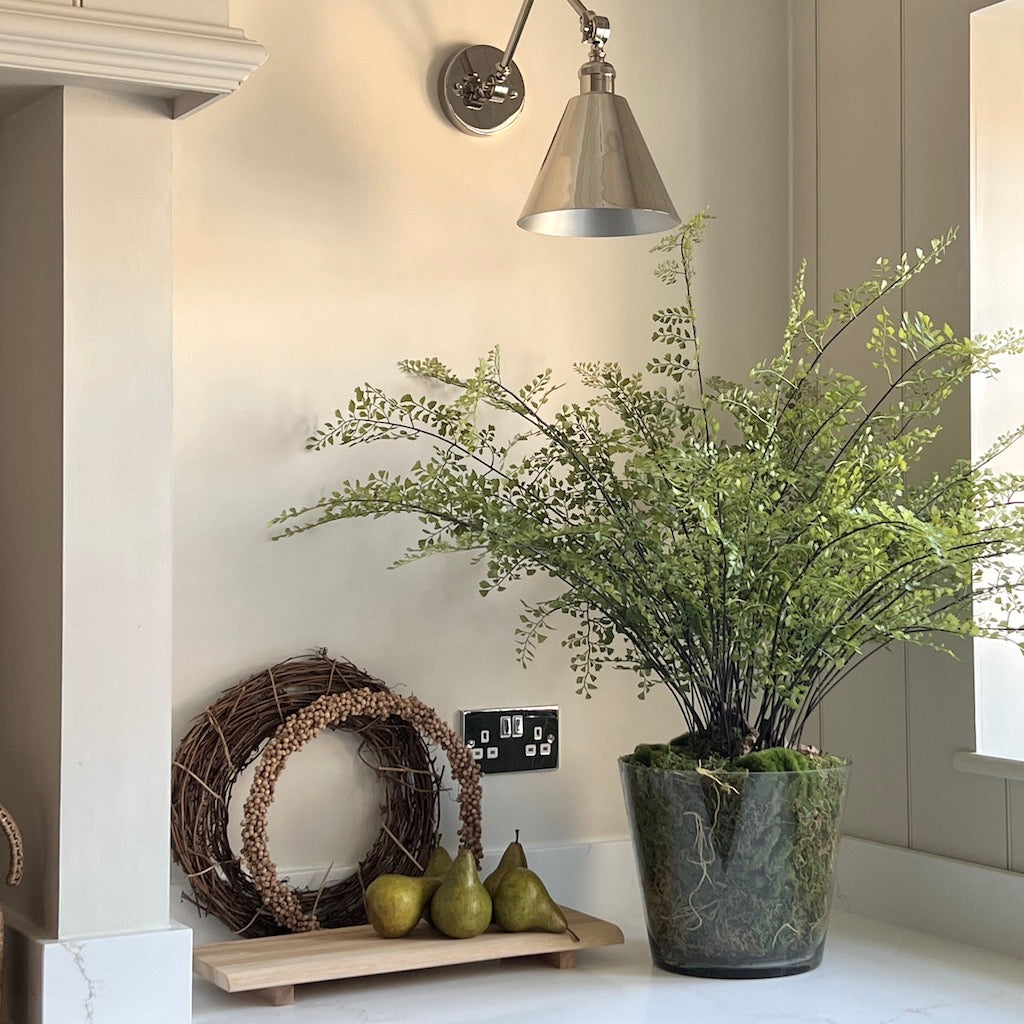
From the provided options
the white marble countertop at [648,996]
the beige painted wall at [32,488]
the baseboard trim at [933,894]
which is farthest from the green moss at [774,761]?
the beige painted wall at [32,488]

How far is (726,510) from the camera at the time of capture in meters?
1.43

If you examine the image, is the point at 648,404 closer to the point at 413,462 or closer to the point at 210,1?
the point at 413,462

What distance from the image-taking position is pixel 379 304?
172cm

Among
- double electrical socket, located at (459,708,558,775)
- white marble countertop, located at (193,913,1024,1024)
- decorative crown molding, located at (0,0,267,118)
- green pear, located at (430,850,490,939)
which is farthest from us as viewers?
double electrical socket, located at (459,708,558,775)

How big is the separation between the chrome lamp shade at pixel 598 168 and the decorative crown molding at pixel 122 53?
40 centimetres

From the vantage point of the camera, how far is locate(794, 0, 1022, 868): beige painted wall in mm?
1691

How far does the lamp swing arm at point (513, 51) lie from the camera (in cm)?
158

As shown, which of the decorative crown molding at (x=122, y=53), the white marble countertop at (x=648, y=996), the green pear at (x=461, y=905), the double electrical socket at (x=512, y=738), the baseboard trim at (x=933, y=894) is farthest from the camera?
the double electrical socket at (x=512, y=738)

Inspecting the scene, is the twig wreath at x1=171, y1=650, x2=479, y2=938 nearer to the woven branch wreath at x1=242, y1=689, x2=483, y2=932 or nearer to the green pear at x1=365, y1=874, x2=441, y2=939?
the woven branch wreath at x1=242, y1=689, x2=483, y2=932

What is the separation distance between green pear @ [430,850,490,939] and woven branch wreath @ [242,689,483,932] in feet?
0.42

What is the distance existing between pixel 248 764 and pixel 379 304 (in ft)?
1.91

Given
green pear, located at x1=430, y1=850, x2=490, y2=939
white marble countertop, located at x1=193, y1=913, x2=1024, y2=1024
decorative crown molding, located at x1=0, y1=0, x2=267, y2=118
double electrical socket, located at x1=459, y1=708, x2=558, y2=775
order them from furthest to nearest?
double electrical socket, located at x1=459, y1=708, x2=558, y2=775 → green pear, located at x1=430, y1=850, x2=490, y2=939 → white marble countertop, located at x1=193, y1=913, x2=1024, y2=1024 → decorative crown molding, located at x1=0, y1=0, x2=267, y2=118

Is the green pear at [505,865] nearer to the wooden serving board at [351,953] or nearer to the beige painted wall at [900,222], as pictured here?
the wooden serving board at [351,953]

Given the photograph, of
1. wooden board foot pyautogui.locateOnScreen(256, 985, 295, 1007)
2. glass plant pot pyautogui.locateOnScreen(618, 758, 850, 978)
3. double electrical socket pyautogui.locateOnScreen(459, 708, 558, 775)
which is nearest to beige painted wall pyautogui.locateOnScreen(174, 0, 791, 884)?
double electrical socket pyautogui.locateOnScreen(459, 708, 558, 775)
